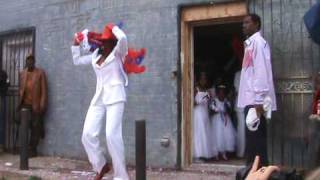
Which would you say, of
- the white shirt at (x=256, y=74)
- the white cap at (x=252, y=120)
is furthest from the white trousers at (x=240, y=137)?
the white cap at (x=252, y=120)

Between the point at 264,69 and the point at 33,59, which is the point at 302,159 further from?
the point at 33,59

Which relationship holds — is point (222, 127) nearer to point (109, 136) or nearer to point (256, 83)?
point (256, 83)

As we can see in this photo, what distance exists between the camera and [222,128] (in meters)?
9.73

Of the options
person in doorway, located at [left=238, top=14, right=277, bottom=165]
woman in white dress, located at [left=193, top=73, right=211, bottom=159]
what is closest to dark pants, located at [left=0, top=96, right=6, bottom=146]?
woman in white dress, located at [left=193, top=73, right=211, bottom=159]

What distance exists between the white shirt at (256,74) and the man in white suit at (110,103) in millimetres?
1462

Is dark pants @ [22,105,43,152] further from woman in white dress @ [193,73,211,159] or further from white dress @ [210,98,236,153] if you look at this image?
white dress @ [210,98,236,153]

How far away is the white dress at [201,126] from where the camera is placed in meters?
8.97

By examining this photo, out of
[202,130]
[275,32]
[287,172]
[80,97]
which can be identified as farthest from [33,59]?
[287,172]

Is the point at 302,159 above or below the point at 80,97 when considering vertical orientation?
below

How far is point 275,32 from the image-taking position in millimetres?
7535

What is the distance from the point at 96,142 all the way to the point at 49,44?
407cm

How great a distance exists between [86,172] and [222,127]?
251 cm

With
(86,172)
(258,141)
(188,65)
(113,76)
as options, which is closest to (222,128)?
(188,65)

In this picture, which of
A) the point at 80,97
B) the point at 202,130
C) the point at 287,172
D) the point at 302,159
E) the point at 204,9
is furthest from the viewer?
the point at 80,97
